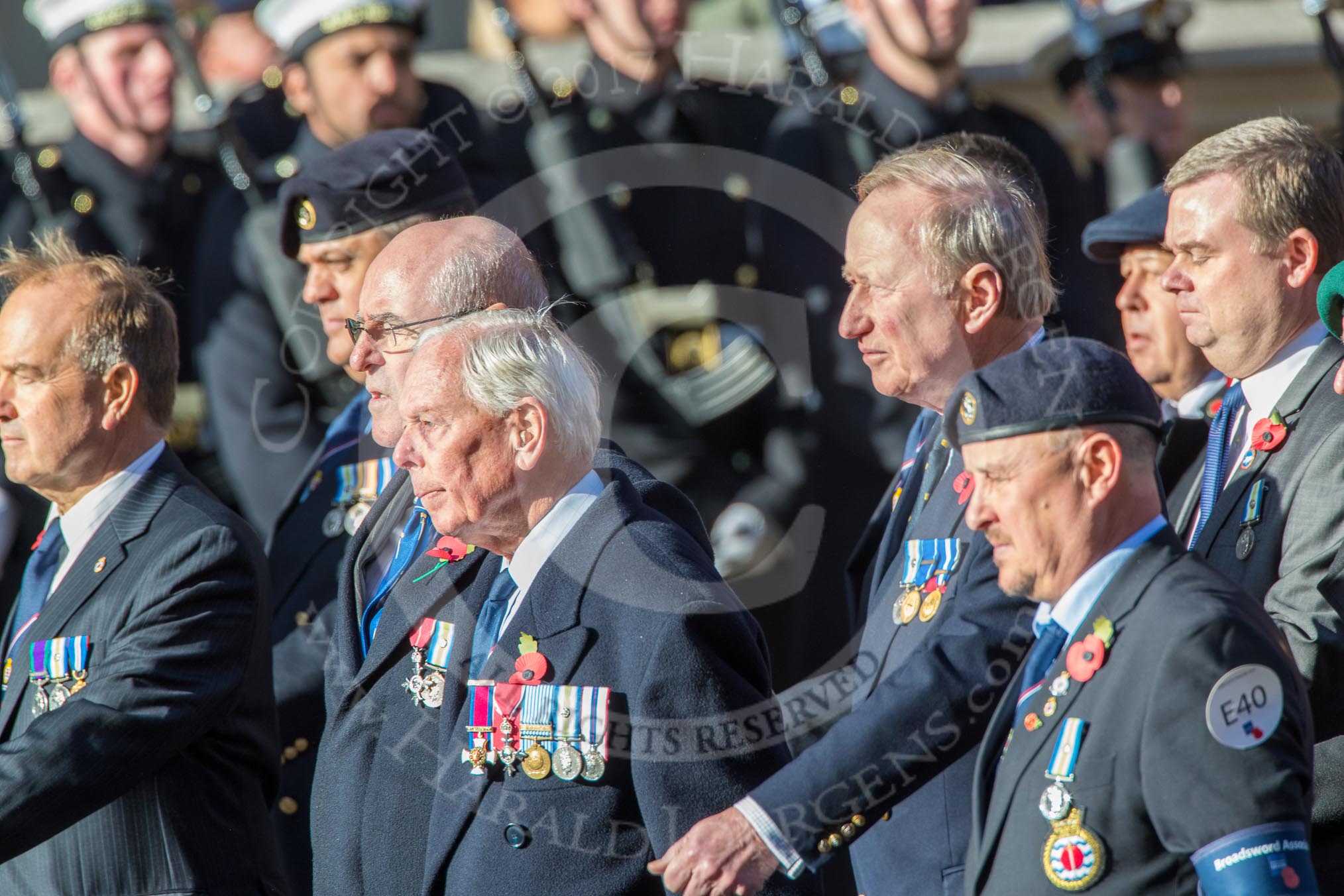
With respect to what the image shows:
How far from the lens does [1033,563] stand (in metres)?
2.57

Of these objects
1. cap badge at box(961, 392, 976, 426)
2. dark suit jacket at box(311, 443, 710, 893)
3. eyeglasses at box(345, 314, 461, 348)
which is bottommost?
dark suit jacket at box(311, 443, 710, 893)

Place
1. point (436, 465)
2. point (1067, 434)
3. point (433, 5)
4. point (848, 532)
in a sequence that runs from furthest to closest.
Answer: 1. point (433, 5)
2. point (848, 532)
3. point (436, 465)
4. point (1067, 434)

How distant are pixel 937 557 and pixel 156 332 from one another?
68.9 inches

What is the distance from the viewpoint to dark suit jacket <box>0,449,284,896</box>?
327 centimetres

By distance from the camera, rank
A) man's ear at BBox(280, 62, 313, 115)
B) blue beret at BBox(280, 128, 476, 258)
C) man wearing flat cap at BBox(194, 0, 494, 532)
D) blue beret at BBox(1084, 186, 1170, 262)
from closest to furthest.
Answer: blue beret at BBox(1084, 186, 1170, 262) → blue beret at BBox(280, 128, 476, 258) → man wearing flat cap at BBox(194, 0, 494, 532) → man's ear at BBox(280, 62, 313, 115)

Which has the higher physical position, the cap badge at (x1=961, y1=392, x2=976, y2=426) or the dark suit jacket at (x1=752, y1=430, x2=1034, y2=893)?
the cap badge at (x1=961, y1=392, x2=976, y2=426)

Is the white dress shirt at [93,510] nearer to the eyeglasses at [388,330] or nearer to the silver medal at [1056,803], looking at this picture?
the eyeglasses at [388,330]

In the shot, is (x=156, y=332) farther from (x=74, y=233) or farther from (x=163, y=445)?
(x=74, y=233)

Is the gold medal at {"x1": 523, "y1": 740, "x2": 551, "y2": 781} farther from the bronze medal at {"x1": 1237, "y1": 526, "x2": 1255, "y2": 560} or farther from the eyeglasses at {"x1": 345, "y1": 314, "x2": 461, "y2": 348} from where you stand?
the bronze medal at {"x1": 1237, "y1": 526, "x2": 1255, "y2": 560}

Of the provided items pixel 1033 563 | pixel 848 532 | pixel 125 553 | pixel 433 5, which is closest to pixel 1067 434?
pixel 1033 563

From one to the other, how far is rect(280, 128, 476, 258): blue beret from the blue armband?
270 centimetres

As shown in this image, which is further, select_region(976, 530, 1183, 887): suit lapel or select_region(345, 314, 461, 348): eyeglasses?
select_region(345, 314, 461, 348): eyeglasses

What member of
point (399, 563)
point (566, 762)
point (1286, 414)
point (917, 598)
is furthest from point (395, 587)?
point (1286, 414)

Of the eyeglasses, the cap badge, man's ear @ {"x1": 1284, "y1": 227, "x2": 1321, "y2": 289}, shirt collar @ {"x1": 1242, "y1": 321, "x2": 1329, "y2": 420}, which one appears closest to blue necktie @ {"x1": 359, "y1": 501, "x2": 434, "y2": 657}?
the eyeglasses
